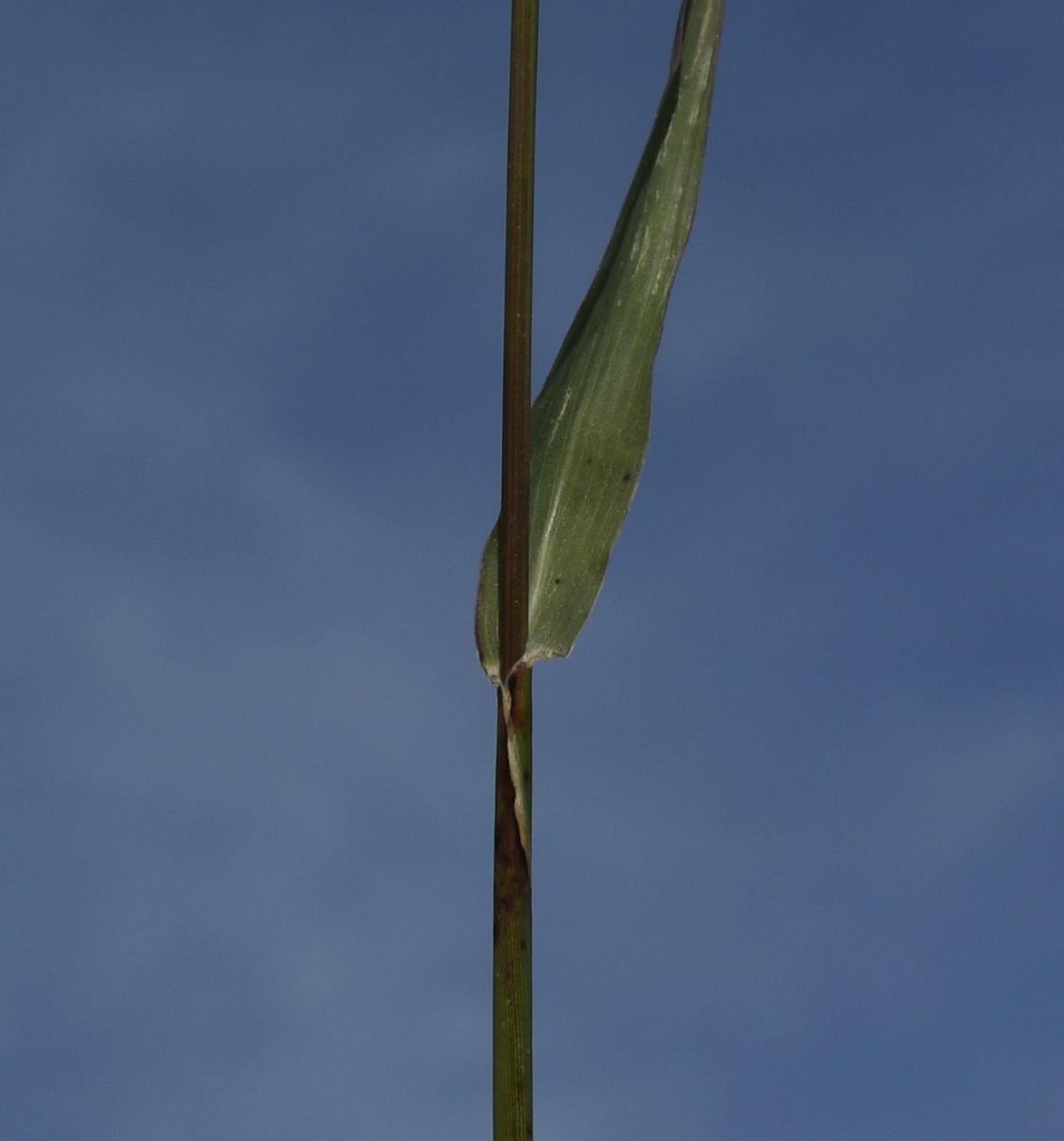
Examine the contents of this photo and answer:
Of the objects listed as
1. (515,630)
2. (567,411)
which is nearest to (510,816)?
(515,630)

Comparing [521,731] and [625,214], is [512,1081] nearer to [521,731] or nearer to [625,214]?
[521,731]

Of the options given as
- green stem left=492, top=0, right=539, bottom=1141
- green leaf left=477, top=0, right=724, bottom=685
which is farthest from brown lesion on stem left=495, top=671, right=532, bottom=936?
green leaf left=477, top=0, right=724, bottom=685

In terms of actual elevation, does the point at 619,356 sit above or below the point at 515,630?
above

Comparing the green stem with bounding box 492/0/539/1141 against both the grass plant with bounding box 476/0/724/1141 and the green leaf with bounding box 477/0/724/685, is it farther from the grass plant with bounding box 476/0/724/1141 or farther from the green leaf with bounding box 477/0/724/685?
the green leaf with bounding box 477/0/724/685

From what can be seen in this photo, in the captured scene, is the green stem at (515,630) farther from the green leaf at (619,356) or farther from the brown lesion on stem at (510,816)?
the green leaf at (619,356)

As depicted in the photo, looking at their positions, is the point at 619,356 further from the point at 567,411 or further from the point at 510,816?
the point at 510,816

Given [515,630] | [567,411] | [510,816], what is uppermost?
[567,411]

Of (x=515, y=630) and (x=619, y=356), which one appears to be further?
(x=619, y=356)
